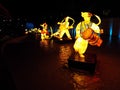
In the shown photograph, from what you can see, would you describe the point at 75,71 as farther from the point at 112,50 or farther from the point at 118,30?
the point at 118,30

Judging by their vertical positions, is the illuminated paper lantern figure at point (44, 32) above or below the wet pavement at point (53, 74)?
above

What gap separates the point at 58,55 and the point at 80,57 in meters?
1.66

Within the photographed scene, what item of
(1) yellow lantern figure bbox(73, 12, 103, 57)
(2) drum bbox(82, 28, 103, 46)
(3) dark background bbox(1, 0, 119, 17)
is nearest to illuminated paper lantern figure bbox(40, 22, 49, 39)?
(3) dark background bbox(1, 0, 119, 17)

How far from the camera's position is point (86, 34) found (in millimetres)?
5320

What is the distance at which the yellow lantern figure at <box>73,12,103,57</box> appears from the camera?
5356 millimetres

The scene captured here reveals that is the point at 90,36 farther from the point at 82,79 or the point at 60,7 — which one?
the point at 60,7

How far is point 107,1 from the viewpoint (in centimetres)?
1518

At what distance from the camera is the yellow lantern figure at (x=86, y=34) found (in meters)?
Result: 5.36

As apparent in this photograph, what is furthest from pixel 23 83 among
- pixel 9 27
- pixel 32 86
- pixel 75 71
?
pixel 9 27

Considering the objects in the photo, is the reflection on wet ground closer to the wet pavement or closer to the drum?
the wet pavement

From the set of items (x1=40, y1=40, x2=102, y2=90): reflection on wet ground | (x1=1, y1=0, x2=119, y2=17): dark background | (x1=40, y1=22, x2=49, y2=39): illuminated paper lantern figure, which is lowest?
(x1=40, y1=40, x2=102, y2=90): reflection on wet ground

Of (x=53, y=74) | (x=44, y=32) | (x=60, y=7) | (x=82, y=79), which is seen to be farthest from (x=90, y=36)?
(x=60, y=7)

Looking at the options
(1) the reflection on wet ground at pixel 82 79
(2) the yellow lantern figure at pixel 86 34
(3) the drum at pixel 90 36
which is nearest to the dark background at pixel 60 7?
(2) the yellow lantern figure at pixel 86 34

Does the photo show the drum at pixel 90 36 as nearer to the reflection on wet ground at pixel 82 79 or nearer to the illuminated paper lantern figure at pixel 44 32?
the reflection on wet ground at pixel 82 79
